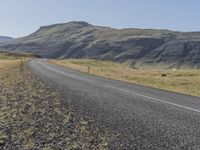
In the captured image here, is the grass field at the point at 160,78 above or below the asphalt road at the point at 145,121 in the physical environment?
below

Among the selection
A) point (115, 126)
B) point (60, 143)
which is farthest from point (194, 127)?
point (60, 143)

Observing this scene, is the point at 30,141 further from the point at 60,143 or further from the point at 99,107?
the point at 99,107

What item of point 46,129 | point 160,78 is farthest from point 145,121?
point 160,78

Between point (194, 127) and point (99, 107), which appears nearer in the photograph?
point (194, 127)

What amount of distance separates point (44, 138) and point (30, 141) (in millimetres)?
530

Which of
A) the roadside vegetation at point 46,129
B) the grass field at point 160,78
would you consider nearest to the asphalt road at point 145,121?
the roadside vegetation at point 46,129

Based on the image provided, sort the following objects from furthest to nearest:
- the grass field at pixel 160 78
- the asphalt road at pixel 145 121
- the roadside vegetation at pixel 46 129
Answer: the grass field at pixel 160 78 < the asphalt road at pixel 145 121 < the roadside vegetation at pixel 46 129

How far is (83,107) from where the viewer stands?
1712 cm

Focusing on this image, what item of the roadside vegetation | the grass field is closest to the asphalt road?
the roadside vegetation

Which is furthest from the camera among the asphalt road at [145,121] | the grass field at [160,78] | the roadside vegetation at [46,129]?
the grass field at [160,78]

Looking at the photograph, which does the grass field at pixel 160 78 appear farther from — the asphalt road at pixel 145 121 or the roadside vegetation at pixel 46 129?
the roadside vegetation at pixel 46 129

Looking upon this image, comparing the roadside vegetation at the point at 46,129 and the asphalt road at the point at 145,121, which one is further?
the asphalt road at the point at 145,121

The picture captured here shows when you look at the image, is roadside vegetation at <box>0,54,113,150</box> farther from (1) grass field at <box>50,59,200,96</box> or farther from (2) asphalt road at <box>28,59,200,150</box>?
(1) grass field at <box>50,59,200,96</box>

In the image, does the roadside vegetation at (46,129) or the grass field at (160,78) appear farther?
the grass field at (160,78)
